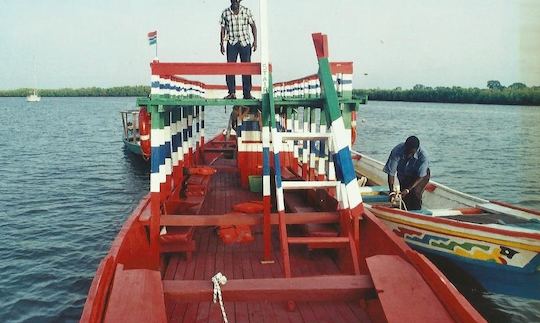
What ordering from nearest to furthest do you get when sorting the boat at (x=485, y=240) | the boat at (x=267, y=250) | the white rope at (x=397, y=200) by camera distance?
the boat at (x=267, y=250)
the boat at (x=485, y=240)
the white rope at (x=397, y=200)

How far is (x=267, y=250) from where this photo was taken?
6.02 meters

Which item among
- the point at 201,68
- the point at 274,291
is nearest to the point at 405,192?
the point at 201,68

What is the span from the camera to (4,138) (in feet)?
129

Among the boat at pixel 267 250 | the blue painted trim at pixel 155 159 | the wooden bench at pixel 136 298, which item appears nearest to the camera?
the wooden bench at pixel 136 298

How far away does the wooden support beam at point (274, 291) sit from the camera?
3.79 metres

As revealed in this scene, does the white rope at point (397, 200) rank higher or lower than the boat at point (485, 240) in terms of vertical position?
higher

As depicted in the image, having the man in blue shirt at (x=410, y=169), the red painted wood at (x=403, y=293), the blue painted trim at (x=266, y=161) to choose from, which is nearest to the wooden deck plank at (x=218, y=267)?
the blue painted trim at (x=266, y=161)

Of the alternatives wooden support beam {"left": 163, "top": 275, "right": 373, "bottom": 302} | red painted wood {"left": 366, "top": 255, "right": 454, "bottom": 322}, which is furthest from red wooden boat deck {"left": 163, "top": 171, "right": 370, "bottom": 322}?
red painted wood {"left": 366, "top": 255, "right": 454, "bottom": 322}

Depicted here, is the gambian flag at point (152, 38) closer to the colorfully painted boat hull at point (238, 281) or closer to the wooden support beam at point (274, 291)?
the colorfully painted boat hull at point (238, 281)

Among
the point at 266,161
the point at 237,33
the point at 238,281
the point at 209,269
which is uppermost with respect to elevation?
the point at 237,33

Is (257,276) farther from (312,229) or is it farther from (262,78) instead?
(262,78)

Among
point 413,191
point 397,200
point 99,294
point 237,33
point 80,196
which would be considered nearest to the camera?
point 99,294

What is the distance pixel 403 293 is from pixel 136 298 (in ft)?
7.13

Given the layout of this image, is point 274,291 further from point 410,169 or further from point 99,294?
point 410,169
